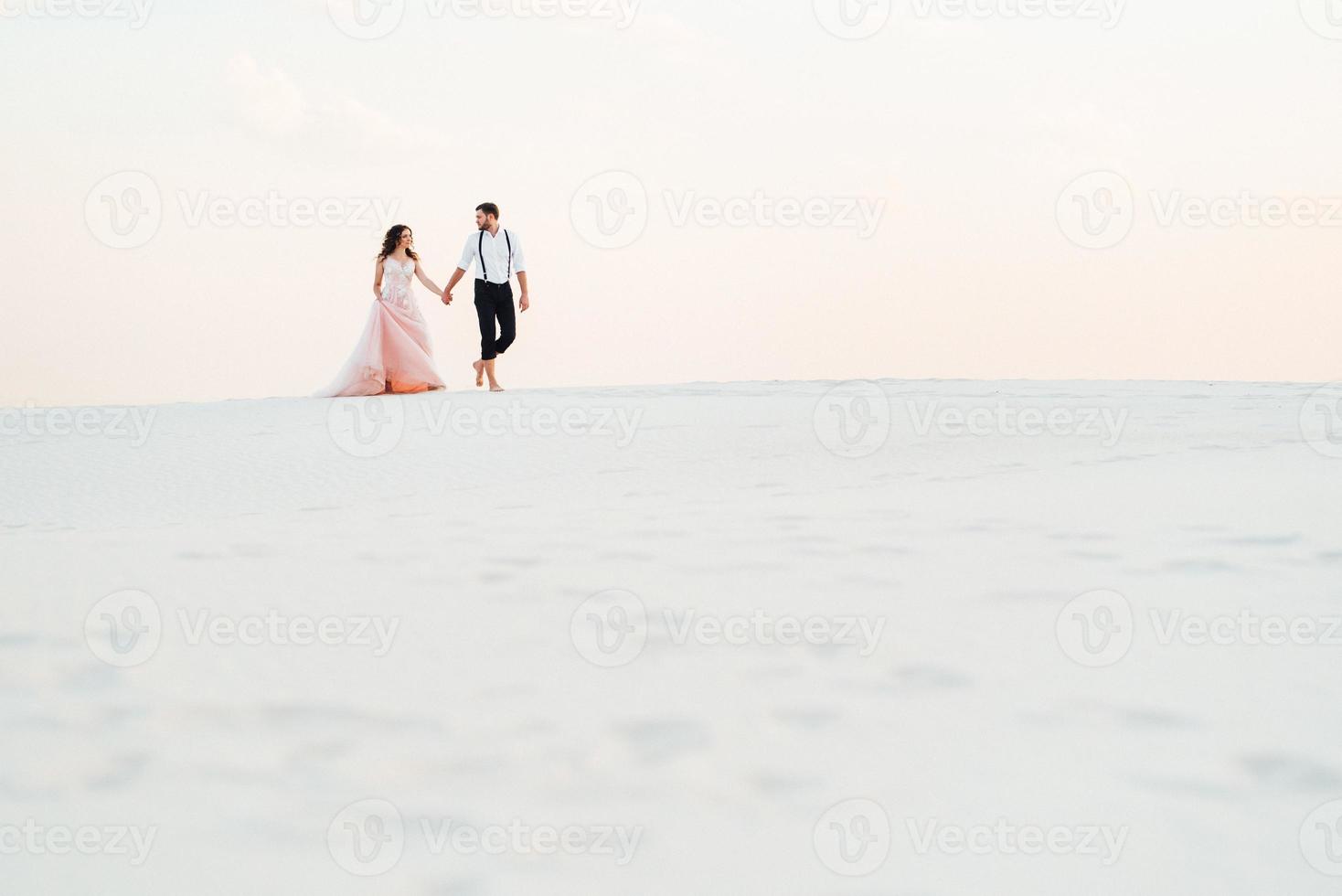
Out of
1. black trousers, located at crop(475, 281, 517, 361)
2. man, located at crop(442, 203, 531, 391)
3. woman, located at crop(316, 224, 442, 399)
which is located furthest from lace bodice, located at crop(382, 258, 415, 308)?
black trousers, located at crop(475, 281, 517, 361)

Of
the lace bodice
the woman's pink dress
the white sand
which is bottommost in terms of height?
the white sand

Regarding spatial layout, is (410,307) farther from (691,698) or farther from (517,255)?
(691,698)

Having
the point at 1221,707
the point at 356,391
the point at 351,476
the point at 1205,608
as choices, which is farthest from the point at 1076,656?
the point at 356,391

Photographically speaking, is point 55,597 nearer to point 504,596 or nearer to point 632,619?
point 504,596

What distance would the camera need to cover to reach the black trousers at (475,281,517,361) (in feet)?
31.2

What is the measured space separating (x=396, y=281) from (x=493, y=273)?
849 millimetres

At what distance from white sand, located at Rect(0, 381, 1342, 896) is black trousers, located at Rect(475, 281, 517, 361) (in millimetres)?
4913

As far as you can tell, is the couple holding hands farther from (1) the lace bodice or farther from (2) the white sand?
(2) the white sand

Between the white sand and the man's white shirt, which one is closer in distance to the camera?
the white sand

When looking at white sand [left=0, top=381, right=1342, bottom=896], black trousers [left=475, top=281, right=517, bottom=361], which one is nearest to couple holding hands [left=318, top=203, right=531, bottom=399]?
black trousers [left=475, top=281, right=517, bottom=361]

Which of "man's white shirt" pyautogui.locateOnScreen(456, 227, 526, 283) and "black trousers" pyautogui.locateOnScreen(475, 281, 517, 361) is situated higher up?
"man's white shirt" pyautogui.locateOnScreen(456, 227, 526, 283)

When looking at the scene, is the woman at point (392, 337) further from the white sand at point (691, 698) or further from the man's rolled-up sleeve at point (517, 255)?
the white sand at point (691, 698)

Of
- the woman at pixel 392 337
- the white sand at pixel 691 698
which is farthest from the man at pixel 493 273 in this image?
the white sand at pixel 691 698

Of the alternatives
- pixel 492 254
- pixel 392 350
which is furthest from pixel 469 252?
pixel 392 350
